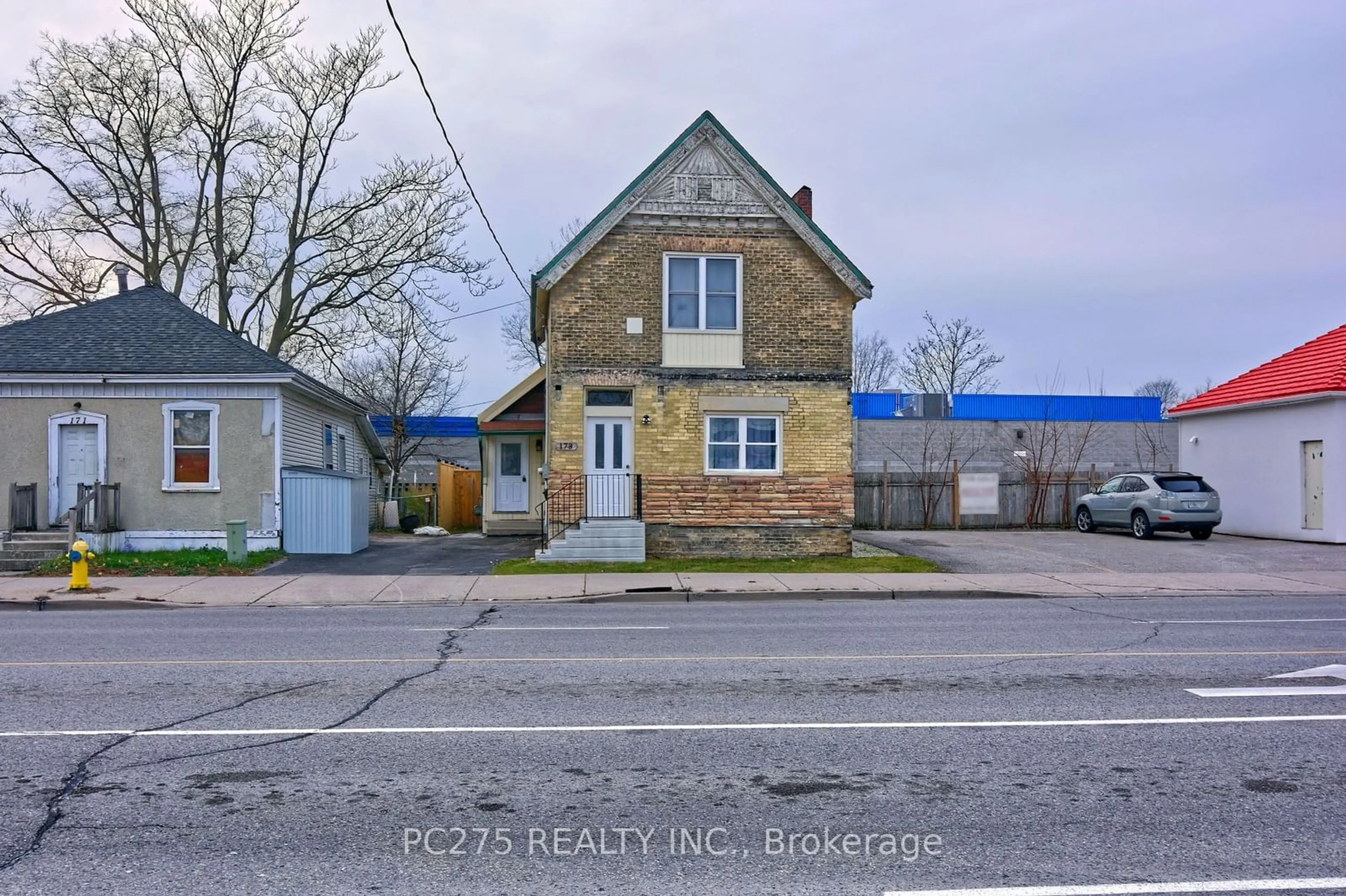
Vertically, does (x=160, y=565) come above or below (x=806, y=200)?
below

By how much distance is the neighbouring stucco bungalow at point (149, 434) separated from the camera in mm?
19781

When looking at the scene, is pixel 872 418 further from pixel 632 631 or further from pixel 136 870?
pixel 136 870

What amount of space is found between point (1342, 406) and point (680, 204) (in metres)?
15.5

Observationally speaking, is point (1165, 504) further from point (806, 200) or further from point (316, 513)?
point (316, 513)

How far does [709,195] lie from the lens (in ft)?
66.9

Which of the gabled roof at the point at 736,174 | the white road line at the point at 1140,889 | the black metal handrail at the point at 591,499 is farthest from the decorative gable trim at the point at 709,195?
the white road line at the point at 1140,889

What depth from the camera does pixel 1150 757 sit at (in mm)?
6281

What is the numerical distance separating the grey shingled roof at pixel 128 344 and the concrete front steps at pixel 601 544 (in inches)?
257

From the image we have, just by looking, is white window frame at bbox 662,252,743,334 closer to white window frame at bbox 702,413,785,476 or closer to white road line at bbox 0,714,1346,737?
white window frame at bbox 702,413,785,476

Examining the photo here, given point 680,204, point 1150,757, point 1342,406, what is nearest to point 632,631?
point 1150,757

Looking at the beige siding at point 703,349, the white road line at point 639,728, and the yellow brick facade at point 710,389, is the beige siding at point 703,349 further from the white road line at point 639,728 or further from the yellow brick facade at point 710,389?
the white road line at point 639,728

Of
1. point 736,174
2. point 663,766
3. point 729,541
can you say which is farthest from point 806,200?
point 663,766

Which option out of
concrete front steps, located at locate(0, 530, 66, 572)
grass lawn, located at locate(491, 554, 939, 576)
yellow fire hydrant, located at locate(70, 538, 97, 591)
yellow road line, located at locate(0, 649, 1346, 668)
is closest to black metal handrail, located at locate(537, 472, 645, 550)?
grass lawn, located at locate(491, 554, 939, 576)

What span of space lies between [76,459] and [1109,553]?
68.7 feet
